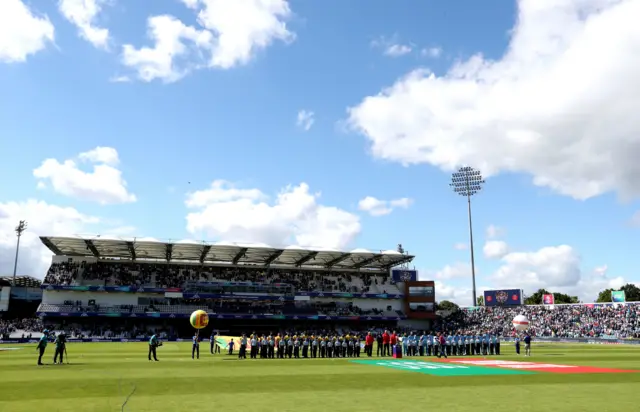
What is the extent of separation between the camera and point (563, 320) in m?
65.5

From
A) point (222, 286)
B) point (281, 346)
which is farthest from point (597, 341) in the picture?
point (222, 286)

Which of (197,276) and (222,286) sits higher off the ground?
(197,276)

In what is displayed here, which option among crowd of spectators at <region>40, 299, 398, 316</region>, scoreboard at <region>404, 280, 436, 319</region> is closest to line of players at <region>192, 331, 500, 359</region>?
crowd of spectators at <region>40, 299, 398, 316</region>

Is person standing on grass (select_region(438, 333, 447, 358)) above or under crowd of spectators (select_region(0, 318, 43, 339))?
above

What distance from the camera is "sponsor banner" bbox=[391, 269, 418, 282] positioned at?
82.8 meters

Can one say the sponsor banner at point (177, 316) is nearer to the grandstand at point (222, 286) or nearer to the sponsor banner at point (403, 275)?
the grandstand at point (222, 286)

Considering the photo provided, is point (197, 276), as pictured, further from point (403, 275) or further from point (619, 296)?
point (619, 296)

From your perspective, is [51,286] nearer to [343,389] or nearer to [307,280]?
[307,280]

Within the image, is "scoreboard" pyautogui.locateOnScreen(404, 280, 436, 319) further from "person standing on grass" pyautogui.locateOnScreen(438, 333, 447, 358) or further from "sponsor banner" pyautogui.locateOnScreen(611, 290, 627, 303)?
"person standing on grass" pyautogui.locateOnScreen(438, 333, 447, 358)

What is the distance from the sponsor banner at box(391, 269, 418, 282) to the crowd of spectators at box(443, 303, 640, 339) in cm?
830

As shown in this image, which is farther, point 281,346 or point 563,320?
point 563,320

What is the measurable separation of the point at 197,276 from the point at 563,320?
48681mm

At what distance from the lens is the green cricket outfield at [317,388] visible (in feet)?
40.3

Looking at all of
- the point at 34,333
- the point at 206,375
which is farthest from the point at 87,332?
the point at 206,375
